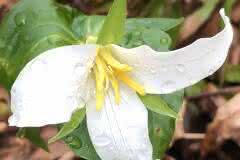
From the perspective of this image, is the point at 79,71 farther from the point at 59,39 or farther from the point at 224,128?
the point at 224,128

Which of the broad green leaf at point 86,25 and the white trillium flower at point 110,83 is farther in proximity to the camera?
the broad green leaf at point 86,25

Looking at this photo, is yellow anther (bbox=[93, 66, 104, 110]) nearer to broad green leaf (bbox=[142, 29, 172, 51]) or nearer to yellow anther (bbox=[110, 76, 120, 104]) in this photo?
yellow anther (bbox=[110, 76, 120, 104])

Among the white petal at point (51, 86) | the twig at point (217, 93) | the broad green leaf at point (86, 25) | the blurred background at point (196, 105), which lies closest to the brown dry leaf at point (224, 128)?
the blurred background at point (196, 105)

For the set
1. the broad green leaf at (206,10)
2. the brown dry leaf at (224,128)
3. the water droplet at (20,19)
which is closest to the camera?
the water droplet at (20,19)

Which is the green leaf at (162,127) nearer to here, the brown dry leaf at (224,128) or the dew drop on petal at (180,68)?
the dew drop on petal at (180,68)

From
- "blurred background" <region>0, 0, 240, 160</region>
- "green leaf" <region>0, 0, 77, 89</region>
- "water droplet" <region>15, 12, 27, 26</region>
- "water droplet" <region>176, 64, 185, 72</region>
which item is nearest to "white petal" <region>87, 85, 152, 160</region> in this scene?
"water droplet" <region>176, 64, 185, 72</region>

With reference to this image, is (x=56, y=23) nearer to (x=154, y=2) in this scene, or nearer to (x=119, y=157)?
(x=119, y=157)
